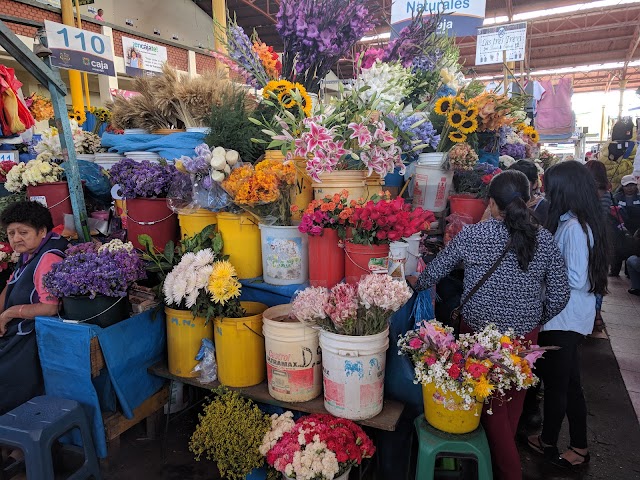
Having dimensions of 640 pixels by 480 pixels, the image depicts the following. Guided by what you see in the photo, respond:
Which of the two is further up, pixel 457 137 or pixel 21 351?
pixel 457 137

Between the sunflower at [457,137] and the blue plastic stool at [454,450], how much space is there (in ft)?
5.97

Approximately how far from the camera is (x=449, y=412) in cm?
190

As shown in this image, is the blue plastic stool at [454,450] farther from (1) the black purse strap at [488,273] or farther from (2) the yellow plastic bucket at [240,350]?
(2) the yellow plastic bucket at [240,350]

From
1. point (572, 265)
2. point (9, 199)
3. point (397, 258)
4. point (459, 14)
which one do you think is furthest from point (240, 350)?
point (459, 14)

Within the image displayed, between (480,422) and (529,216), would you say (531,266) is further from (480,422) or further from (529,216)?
(480,422)

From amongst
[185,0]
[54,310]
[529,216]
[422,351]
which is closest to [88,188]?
[54,310]

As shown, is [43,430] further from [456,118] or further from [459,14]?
[459,14]

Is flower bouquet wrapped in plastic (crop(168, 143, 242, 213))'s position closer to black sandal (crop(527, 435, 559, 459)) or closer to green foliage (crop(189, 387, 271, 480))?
green foliage (crop(189, 387, 271, 480))

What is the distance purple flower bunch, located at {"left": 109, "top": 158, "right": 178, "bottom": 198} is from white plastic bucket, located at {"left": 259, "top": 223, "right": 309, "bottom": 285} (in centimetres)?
78

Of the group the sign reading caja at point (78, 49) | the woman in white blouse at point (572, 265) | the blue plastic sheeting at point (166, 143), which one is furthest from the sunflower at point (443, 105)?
the sign reading caja at point (78, 49)

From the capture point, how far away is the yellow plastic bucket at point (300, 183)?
251 centimetres

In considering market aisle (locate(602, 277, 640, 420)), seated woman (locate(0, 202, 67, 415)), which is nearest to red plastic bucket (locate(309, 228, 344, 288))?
seated woman (locate(0, 202, 67, 415))

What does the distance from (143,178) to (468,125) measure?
2115 millimetres

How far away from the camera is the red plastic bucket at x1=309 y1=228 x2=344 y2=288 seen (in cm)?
220
